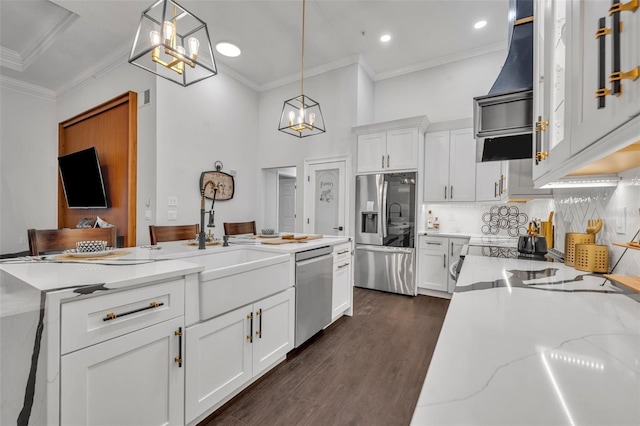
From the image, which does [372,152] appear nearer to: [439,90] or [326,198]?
[326,198]

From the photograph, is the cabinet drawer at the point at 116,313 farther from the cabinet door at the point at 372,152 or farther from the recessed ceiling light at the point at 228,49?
the recessed ceiling light at the point at 228,49

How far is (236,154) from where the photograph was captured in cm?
450

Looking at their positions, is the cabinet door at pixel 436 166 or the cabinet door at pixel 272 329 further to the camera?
the cabinet door at pixel 436 166

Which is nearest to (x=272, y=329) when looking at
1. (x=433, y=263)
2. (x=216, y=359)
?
(x=216, y=359)

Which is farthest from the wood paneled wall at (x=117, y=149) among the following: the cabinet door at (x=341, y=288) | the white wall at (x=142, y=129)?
the cabinet door at (x=341, y=288)

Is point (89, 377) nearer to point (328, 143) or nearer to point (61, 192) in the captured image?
point (328, 143)

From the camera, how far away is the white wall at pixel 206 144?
11.1 feet

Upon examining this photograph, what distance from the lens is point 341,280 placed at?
2.81 meters

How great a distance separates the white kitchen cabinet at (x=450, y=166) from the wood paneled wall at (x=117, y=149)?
13.2ft

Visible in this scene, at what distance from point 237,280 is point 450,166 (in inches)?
132

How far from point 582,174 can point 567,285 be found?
513mm

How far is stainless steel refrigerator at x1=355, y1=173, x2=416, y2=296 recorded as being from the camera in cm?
371

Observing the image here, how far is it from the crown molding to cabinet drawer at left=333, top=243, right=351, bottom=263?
601 centimetres

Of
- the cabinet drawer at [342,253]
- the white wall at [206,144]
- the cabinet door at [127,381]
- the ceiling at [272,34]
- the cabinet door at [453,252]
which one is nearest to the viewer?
the cabinet door at [127,381]
